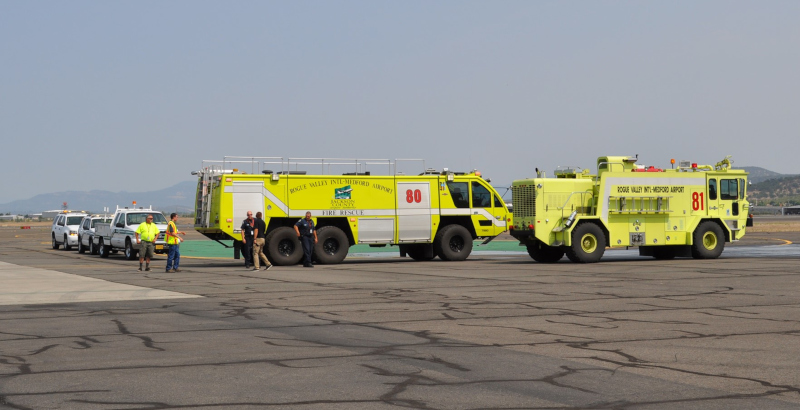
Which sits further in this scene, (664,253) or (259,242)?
(664,253)

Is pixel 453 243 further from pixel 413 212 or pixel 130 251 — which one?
pixel 130 251

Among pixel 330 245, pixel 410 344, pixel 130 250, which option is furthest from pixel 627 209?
pixel 410 344

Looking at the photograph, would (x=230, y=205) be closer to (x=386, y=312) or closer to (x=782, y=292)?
(x=386, y=312)

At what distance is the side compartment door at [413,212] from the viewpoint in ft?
93.5

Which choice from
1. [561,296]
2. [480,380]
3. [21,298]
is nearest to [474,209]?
[561,296]

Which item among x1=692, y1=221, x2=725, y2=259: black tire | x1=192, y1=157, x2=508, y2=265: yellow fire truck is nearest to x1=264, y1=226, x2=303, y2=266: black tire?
x1=192, y1=157, x2=508, y2=265: yellow fire truck

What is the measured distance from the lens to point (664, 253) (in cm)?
2883

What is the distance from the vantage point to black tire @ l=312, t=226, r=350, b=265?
2745 cm

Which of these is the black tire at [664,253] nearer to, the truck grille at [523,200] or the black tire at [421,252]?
the truck grille at [523,200]

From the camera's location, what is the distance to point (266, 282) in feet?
67.1

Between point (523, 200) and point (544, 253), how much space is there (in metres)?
1.77

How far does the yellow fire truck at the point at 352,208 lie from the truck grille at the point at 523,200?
171cm

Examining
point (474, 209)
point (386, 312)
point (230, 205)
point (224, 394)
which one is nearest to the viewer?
point (224, 394)

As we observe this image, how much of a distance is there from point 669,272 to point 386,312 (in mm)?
10175
